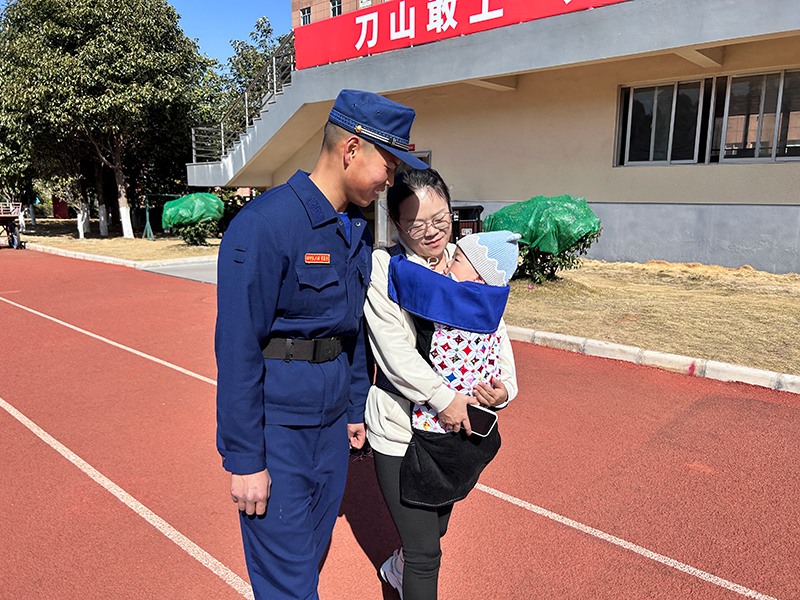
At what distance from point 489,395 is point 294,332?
732 mm

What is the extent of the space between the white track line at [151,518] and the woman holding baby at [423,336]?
44.1 inches

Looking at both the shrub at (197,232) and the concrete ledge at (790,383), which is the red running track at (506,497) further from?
the shrub at (197,232)

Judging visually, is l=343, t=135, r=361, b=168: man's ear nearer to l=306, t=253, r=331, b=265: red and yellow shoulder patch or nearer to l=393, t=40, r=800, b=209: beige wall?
l=306, t=253, r=331, b=265: red and yellow shoulder patch

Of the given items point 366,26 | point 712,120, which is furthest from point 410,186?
point 366,26

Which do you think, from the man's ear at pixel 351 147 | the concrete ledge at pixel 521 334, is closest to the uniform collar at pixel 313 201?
the man's ear at pixel 351 147

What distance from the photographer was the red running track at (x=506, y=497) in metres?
2.72

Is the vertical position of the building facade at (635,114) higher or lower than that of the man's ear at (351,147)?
higher

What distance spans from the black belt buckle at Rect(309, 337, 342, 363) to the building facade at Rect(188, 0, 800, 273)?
10048 mm

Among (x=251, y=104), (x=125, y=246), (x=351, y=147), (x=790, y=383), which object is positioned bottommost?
(x=790, y=383)

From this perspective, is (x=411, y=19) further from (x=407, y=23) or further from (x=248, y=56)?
(x=248, y=56)

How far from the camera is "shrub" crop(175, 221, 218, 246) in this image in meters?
17.6

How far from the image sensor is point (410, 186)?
200 centimetres

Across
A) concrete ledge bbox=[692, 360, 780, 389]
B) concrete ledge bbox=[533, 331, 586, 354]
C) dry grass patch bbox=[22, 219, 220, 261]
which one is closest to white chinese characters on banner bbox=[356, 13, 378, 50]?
dry grass patch bbox=[22, 219, 220, 261]

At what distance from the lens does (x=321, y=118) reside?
→ 1653 centimetres
